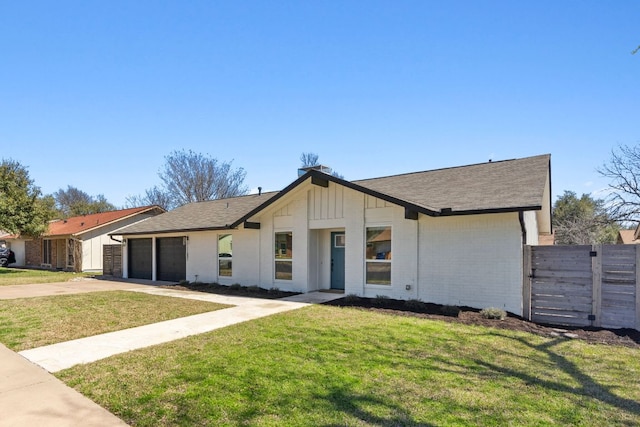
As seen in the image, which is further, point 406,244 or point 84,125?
point 84,125

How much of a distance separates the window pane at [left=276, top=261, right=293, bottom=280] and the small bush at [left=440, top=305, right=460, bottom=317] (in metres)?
5.99

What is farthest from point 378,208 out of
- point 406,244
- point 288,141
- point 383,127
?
point 288,141

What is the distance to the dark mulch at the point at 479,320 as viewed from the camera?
7293mm

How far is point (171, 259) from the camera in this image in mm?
18828

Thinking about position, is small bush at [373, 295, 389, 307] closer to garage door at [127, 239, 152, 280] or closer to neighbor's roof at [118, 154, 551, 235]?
neighbor's roof at [118, 154, 551, 235]

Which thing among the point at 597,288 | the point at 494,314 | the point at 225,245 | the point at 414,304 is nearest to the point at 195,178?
the point at 225,245

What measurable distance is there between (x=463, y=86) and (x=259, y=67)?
7.72 meters

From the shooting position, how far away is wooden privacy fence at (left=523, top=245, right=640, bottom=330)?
7.86 metres

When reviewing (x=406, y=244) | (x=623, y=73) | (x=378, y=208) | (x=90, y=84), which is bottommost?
(x=406, y=244)

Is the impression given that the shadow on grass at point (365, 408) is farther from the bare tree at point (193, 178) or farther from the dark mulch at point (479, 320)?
the bare tree at point (193, 178)

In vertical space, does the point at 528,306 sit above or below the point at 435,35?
below

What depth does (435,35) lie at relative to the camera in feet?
36.2

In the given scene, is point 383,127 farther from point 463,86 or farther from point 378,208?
point 378,208

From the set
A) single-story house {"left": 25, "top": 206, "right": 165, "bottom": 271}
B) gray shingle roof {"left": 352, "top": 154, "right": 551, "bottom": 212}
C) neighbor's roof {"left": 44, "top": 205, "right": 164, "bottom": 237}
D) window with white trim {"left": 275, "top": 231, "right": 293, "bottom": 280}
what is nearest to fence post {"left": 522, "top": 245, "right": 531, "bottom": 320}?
gray shingle roof {"left": 352, "top": 154, "right": 551, "bottom": 212}
